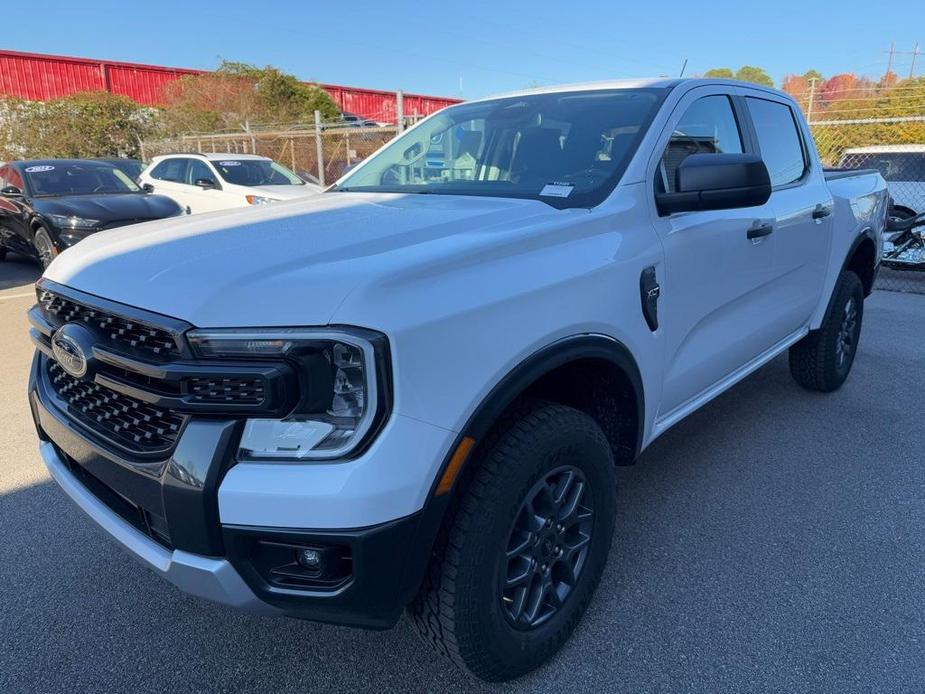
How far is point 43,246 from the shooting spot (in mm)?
8383

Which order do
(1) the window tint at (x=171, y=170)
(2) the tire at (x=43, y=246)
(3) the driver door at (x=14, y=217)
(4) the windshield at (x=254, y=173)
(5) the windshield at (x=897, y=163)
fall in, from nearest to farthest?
(2) the tire at (x=43, y=246) < (3) the driver door at (x=14, y=217) < (5) the windshield at (x=897, y=163) < (4) the windshield at (x=254, y=173) < (1) the window tint at (x=171, y=170)

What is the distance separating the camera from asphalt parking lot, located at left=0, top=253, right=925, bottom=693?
2.11m

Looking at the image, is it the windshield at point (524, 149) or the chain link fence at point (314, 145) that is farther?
the chain link fence at point (314, 145)

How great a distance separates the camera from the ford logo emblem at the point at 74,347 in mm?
1772

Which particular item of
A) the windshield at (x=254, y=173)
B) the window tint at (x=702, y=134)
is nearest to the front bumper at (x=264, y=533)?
the window tint at (x=702, y=134)

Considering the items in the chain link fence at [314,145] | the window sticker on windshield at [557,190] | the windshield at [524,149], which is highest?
the chain link fence at [314,145]

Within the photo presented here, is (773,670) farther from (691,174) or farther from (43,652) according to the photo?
(43,652)

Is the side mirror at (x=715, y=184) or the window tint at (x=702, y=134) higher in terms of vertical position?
the window tint at (x=702, y=134)

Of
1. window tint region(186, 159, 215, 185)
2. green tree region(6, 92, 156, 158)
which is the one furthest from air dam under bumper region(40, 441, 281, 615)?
green tree region(6, 92, 156, 158)

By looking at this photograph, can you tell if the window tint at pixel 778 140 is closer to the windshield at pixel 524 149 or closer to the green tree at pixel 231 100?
the windshield at pixel 524 149

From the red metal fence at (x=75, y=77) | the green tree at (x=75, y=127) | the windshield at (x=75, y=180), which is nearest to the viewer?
the windshield at (x=75, y=180)

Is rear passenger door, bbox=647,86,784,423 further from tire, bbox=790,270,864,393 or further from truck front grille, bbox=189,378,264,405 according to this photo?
truck front grille, bbox=189,378,264,405

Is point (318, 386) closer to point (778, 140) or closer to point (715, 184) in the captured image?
point (715, 184)

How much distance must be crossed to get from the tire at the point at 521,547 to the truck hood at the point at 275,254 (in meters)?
0.58
